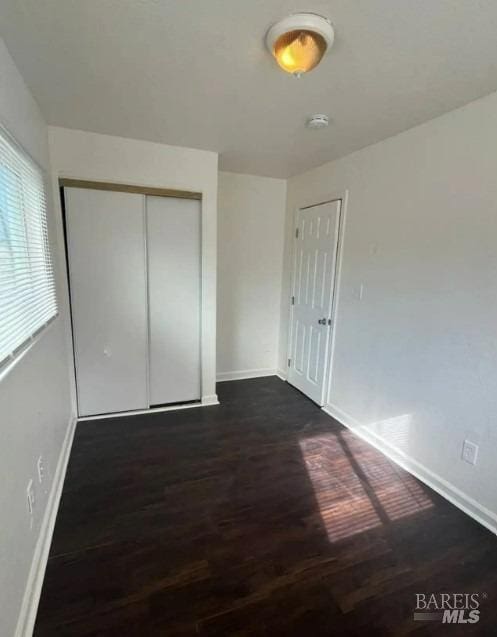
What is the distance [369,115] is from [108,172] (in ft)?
6.41

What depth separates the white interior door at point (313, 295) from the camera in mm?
2979

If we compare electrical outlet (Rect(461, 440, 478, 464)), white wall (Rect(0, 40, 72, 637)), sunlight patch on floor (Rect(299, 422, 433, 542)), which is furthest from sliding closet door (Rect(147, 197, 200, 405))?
electrical outlet (Rect(461, 440, 478, 464))

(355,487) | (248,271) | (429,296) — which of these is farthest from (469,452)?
(248,271)

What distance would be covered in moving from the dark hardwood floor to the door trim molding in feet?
6.59

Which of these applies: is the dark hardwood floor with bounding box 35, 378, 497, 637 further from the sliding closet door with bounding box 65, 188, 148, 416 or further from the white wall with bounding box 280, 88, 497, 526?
the sliding closet door with bounding box 65, 188, 148, 416

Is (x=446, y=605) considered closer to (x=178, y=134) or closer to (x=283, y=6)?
(x=283, y=6)

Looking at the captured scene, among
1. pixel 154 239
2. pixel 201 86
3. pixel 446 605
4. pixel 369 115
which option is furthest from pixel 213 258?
pixel 446 605

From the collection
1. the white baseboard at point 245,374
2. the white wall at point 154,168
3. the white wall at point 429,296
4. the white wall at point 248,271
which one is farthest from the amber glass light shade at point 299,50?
the white baseboard at point 245,374

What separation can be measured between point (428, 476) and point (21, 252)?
2.76 m

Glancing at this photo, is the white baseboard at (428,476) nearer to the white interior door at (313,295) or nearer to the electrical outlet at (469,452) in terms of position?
the electrical outlet at (469,452)

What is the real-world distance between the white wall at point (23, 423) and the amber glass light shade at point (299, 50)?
4.03 feet

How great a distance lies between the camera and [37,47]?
1438 millimetres

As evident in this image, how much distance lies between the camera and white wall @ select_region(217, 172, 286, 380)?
3.53 meters

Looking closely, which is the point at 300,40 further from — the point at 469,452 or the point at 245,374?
the point at 245,374
